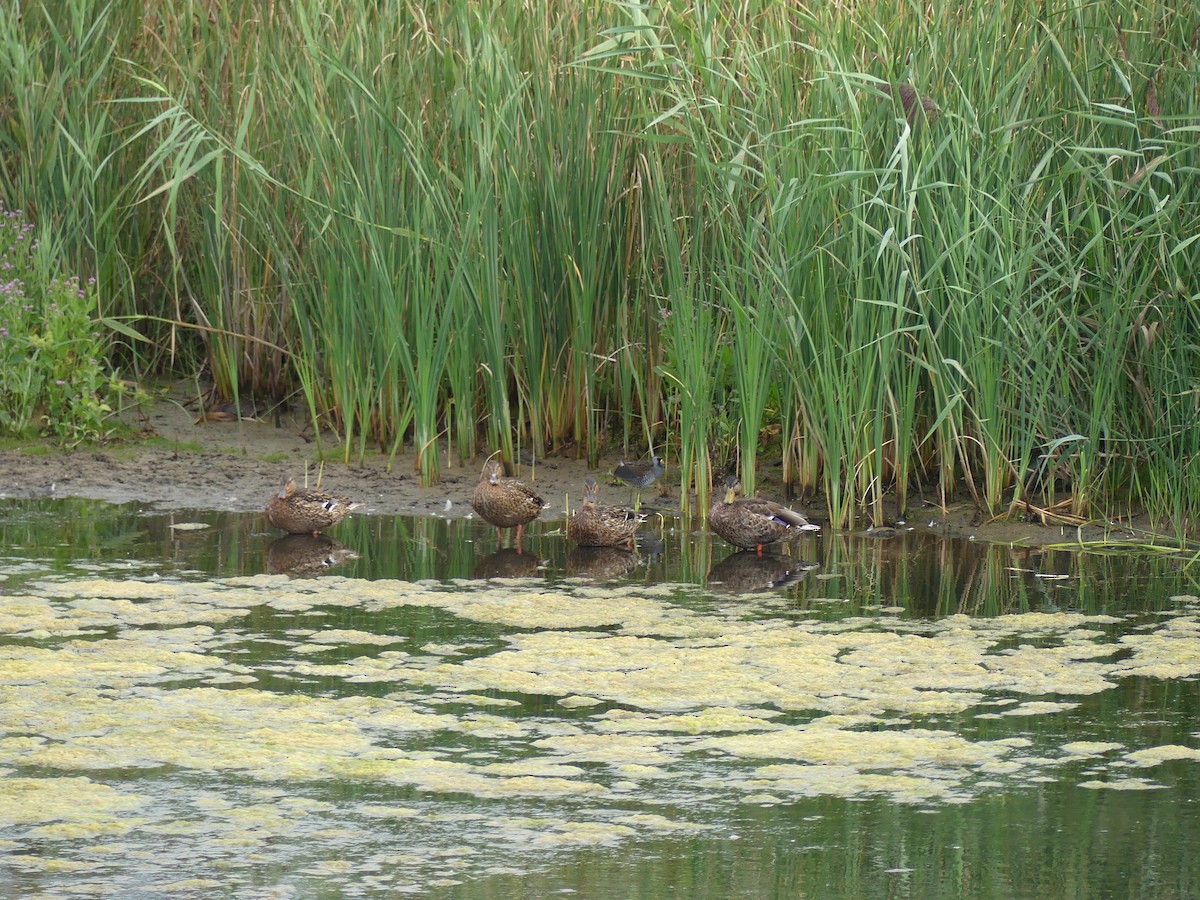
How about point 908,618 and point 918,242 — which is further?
point 918,242

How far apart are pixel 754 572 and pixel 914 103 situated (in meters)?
2.14

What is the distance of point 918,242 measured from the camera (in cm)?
812

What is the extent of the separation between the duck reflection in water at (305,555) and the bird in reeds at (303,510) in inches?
2.3

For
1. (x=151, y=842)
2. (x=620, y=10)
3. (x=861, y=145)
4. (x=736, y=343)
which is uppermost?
(x=620, y=10)

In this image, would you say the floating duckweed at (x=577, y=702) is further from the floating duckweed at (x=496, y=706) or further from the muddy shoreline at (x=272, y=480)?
the muddy shoreline at (x=272, y=480)

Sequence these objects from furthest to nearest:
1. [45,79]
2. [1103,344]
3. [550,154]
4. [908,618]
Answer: [45,79], [550,154], [1103,344], [908,618]

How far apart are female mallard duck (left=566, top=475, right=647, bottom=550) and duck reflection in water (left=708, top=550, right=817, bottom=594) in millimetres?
458

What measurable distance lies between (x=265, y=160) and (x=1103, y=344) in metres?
4.58

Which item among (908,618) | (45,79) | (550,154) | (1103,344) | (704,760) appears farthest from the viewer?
(45,79)

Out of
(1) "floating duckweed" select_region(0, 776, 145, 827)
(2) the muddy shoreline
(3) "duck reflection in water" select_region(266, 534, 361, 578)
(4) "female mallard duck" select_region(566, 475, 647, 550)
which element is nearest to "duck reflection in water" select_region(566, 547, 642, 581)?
(4) "female mallard duck" select_region(566, 475, 647, 550)

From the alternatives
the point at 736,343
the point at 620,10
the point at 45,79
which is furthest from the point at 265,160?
the point at 736,343

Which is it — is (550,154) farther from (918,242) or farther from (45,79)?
(45,79)

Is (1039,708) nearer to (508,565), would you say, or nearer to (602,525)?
(508,565)

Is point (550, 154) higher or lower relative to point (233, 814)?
higher
